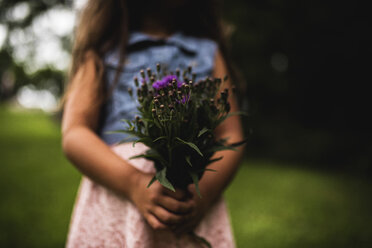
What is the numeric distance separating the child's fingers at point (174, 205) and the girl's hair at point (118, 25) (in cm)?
66

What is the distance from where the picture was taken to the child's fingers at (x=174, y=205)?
0.99m

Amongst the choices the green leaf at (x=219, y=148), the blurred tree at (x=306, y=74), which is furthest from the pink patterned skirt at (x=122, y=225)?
the blurred tree at (x=306, y=74)

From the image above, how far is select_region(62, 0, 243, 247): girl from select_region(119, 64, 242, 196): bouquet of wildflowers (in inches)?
5.6

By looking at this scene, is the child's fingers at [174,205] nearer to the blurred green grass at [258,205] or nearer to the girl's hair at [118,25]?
the girl's hair at [118,25]

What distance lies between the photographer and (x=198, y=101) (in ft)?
3.15

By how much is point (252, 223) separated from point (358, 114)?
21.8ft

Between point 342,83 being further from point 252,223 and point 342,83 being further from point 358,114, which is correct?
point 252,223

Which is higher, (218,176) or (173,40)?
(173,40)

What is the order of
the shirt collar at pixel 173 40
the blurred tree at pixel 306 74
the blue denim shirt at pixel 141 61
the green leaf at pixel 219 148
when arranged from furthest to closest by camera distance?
the blurred tree at pixel 306 74
the shirt collar at pixel 173 40
the blue denim shirt at pixel 141 61
the green leaf at pixel 219 148

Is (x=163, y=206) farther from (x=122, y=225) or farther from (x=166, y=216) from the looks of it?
(x=122, y=225)

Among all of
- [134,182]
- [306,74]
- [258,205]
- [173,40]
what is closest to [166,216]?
[134,182]

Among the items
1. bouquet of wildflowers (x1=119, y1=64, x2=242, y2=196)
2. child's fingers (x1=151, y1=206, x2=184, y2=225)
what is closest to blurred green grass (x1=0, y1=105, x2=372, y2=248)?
child's fingers (x1=151, y1=206, x2=184, y2=225)

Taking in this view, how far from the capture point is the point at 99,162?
1.17 m

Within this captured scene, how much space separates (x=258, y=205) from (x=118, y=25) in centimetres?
509
